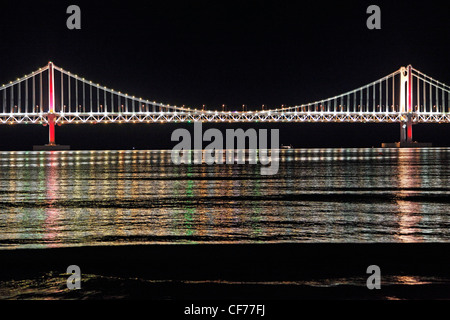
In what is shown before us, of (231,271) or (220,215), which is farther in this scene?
(220,215)

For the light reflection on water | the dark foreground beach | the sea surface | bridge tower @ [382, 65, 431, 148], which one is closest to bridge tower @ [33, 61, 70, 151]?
bridge tower @ [382, 65, 431, 148]

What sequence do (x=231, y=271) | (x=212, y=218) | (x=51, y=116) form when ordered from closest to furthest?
1. (x=231, y=271)
2. (x=212, y=218)
3. (x=51, y=116)

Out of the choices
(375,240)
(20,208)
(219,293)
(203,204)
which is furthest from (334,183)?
(219,293)

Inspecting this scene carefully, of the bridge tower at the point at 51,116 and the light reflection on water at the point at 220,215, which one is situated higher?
the bridge tower at the point at 51,116

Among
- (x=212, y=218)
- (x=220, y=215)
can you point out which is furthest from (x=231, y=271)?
(x=220, y=215)

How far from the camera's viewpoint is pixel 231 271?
16.4ft

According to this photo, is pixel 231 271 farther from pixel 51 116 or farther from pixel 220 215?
pixel 51 116

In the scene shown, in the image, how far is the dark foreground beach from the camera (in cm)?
436

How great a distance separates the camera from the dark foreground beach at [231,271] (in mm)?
4363

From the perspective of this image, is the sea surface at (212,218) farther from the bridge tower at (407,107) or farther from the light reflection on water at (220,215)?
the bridge tower at (407,107)

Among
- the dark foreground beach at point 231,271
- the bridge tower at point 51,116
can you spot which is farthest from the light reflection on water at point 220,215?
the bridge tower at point 51,116

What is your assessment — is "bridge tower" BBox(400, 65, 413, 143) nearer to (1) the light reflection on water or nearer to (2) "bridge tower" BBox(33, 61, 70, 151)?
(2) "bridge tower" BBox(33, 61, 70, 151)

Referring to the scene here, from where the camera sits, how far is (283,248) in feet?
19.5
